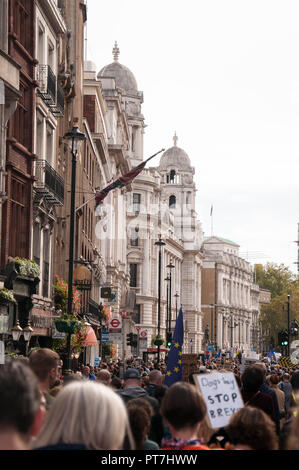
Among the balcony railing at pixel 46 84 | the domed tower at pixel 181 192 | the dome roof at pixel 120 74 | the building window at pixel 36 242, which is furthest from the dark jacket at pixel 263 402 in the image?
the domed tower at pixel 181 192

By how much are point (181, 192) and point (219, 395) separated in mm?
146755

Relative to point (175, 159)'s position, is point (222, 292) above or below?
below

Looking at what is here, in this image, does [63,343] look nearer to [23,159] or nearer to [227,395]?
[23,159]

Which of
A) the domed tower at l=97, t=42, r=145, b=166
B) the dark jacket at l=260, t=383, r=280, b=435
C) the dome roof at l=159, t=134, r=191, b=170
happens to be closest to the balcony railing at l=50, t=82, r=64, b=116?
the dark jacket at l=260, t=383, r=280, b=435

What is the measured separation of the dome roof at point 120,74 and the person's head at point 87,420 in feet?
313

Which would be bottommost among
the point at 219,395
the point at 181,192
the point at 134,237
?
the point at 219,395

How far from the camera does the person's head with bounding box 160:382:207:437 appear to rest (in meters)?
6.14

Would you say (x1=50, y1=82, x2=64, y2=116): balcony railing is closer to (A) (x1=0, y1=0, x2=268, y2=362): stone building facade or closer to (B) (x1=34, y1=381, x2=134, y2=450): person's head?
(A) (x1=0, y1=0, x2=268, y2=362): stone building facade

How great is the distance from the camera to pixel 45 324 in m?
32.2

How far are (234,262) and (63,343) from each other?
162730 mm

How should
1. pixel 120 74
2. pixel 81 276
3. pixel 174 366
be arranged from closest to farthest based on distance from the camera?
pixel 174 366
pixel 81 276
pixel 120 74

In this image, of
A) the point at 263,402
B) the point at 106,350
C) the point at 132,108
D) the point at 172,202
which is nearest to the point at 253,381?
the point at 263,402

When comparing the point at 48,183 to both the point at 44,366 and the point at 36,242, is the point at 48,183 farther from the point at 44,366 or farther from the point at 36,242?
the point at 44,366

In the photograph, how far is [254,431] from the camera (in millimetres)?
6168
